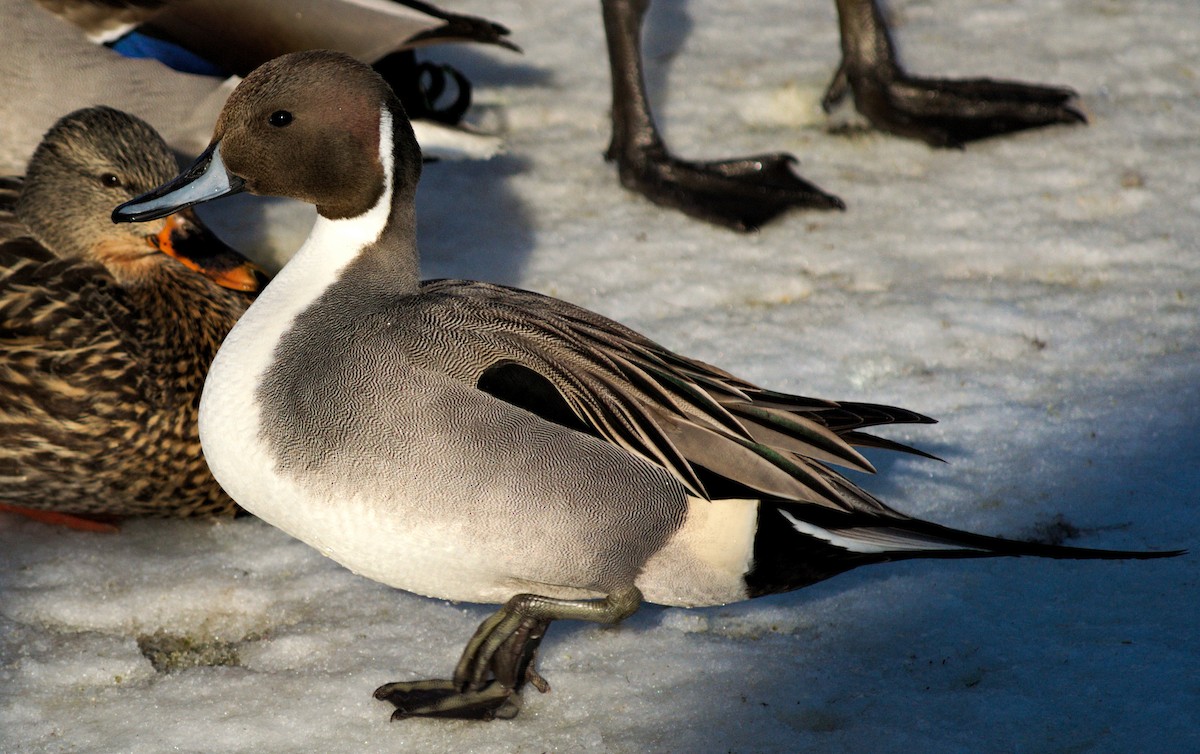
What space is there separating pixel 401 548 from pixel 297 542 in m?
0.77

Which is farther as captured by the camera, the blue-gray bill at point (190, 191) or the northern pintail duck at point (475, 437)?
the blue-gray bill at point (190, 191)

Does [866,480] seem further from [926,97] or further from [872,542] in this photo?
[926,97]

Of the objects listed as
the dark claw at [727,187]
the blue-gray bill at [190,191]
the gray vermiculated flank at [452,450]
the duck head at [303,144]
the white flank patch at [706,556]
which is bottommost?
the white flank patch at [706,556]

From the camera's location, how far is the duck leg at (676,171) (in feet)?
14.5

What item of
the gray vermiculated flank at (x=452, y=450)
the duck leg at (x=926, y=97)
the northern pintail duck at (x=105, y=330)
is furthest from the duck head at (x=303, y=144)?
the duck leg at (x=926, y=97)

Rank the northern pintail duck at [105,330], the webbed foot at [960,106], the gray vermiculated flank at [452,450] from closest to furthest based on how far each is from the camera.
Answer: the gray vermiculated flank at [452,450] < the northern pintail duck at [105,330] < the webbed foot at [960,106]

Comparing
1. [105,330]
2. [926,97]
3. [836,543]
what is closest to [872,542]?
[836,543]

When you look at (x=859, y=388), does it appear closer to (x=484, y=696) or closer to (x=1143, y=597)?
(x=1143, y=597)

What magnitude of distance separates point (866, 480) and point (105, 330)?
A: 1913mm

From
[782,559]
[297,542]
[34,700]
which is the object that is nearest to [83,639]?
[34,700]

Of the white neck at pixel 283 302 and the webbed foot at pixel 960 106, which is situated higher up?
the webbed foot at pixel 960 106

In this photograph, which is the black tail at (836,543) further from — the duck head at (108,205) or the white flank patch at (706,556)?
the duck head at (108,205)

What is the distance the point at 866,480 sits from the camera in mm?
3252

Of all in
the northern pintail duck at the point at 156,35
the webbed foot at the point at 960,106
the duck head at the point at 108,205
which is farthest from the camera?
the webbed foot at the point at 960,106
